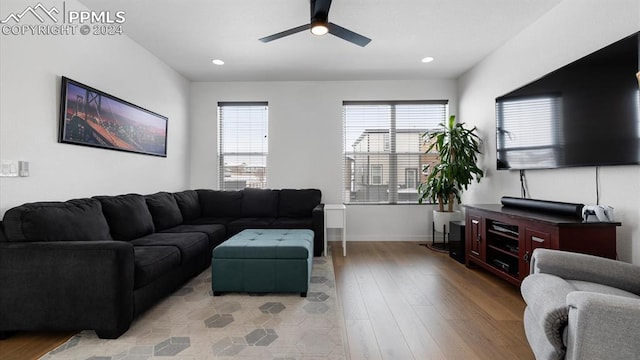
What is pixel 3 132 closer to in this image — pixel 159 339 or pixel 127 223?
pixel 127 223

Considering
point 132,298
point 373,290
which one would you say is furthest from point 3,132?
point 373,290

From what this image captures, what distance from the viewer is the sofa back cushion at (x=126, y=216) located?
2404 millimetres

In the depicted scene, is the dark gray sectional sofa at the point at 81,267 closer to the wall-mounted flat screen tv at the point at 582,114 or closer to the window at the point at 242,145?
the window at the point at 242,145

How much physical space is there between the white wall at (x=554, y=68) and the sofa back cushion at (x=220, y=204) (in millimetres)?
3615

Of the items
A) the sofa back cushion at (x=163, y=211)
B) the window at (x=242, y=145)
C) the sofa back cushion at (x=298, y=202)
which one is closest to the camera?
the sofa back cushion at (x=163, y=211)

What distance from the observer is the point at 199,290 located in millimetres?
2510

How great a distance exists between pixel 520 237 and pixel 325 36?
2.85 meters

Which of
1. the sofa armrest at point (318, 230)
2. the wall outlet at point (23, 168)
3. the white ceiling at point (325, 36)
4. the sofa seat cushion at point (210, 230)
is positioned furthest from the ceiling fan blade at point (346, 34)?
the wall outlet at point (23, 168)

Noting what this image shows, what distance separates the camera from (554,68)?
8.30 feet

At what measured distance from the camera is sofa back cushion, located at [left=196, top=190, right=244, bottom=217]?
13.3 ft

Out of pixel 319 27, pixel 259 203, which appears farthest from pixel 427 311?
pixel 259 203

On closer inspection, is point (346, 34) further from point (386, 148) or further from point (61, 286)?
point (61, 286)

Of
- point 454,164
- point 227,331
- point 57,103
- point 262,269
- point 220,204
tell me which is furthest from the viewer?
point 220,204

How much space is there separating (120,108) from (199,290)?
2.15 m
